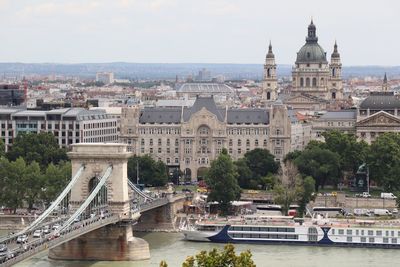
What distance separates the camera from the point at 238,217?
6912 cm

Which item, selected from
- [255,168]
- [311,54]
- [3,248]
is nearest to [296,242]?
[3,248]

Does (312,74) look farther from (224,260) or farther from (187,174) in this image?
(224,260)

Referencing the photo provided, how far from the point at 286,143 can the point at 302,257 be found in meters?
32.8

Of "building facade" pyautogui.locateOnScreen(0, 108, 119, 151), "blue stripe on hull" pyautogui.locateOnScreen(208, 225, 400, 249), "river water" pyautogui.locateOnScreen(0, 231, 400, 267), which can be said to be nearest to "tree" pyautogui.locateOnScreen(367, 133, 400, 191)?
"blue stripe on hull" pyautogui.locateOnScreen(208, 225, 400, 249)

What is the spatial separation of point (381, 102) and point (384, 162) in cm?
1588

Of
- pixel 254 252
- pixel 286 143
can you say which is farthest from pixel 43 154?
pixel 254 252

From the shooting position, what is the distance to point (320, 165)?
8138 centimetres

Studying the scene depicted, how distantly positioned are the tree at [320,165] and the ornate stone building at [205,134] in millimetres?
8775

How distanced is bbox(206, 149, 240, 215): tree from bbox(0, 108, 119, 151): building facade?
19894 mm

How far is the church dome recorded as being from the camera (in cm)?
12200

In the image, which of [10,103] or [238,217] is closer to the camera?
[238,217]

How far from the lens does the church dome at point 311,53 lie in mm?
122000

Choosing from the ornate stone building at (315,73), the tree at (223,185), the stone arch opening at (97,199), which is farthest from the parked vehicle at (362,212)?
the ornate stone building at (315,73)

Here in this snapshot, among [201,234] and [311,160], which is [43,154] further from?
[201,234]
